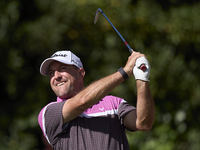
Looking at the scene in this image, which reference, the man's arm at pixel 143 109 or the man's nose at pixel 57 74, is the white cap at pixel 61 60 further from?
the man's arm at pixel 143 109

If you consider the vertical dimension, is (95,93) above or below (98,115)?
above

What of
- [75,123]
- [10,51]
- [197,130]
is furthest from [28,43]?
[75,123]

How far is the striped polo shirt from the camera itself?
2.85m

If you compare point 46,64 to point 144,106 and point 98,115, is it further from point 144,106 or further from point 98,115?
point 144,106

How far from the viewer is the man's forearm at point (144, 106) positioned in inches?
108

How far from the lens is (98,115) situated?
9.68 ft

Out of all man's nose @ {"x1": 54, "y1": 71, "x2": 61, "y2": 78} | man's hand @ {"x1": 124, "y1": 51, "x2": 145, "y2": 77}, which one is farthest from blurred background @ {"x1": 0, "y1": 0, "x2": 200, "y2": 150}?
man's hand @ {"x1": 124, "y1": 51, "x2": 145, "y2": 77}

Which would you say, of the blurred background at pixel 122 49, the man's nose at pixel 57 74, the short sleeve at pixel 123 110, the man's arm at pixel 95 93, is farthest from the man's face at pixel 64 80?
the blurred background at pixel 122 49

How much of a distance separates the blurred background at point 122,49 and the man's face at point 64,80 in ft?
10.4

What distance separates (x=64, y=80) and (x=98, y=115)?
16.3 inches

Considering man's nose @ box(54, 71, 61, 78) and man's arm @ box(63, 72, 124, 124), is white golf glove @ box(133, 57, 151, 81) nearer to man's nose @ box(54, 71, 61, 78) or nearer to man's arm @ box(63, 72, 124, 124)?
man's arm @ box(63, 72, 124, 124)

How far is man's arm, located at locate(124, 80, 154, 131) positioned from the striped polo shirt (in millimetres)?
118

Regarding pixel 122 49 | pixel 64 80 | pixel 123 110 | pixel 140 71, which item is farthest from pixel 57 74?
pixel 122 49

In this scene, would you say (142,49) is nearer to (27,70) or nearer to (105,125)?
(27,70)
